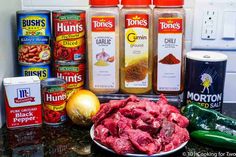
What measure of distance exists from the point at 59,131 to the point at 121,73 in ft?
0.72

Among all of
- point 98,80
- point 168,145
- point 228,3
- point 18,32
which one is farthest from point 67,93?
point 228,3

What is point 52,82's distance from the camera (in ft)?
2.97

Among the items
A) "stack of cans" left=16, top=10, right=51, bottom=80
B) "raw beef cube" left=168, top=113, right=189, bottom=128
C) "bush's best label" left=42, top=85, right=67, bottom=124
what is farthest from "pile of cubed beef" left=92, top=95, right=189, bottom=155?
"stack of cans" left=16, top=10, right=51, bottom=80

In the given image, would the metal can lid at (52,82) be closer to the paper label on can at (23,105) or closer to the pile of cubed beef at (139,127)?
the paper label on can at (23,105)

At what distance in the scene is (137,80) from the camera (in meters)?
0.95

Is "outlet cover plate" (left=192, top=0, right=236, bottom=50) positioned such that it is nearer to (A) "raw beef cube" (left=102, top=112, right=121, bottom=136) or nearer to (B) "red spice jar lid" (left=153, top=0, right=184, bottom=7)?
(B) "red spice jar lid" (left=153, top=0, right=184, bottom=7)

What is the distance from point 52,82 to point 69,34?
0.13 metres

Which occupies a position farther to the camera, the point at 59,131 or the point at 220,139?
the point at 59,131

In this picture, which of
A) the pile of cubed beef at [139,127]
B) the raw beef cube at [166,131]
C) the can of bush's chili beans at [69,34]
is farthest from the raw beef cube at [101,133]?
the can of bush's chili beans at [69,34]

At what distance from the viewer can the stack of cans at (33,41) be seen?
0.91 meters

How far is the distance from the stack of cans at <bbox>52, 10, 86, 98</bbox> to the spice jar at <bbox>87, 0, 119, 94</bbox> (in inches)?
0.9

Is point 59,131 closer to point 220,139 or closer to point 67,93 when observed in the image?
point 67,93

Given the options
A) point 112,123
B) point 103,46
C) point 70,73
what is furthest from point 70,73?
point 112,123

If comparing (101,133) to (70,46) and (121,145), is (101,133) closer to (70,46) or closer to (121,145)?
(121,145)
